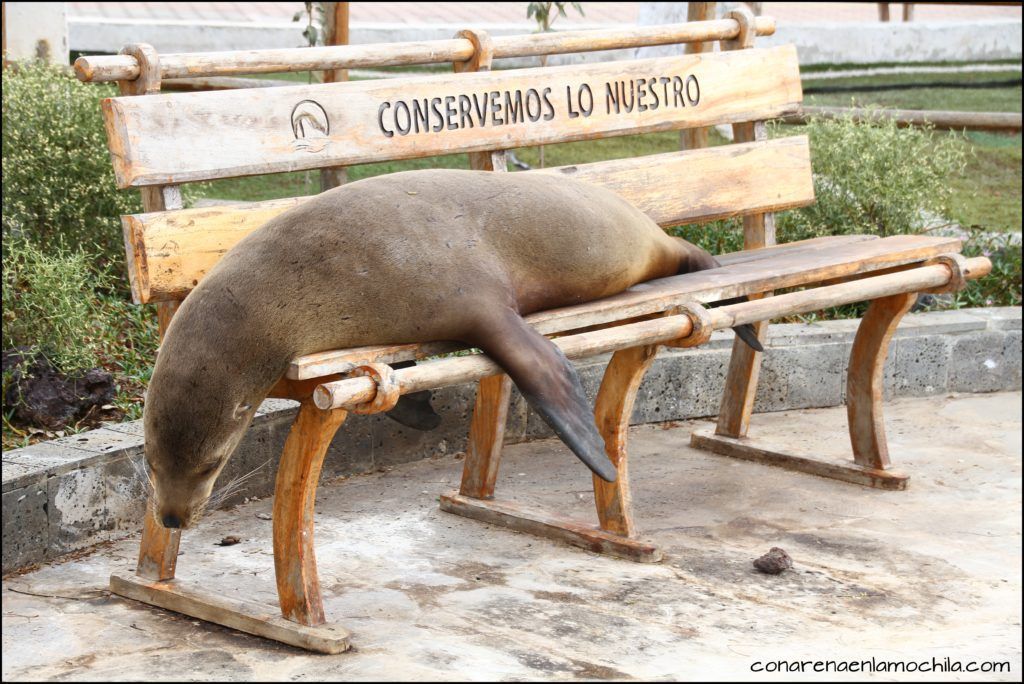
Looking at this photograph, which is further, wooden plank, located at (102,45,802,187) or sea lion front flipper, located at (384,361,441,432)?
sea lion front flipper, located at (384,361,441,432)

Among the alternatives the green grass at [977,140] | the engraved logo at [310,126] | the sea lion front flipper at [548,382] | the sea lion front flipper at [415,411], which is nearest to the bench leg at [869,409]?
the sea lion front flipper at [415,411]

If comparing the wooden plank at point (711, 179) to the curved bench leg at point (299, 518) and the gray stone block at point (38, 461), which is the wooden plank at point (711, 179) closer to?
the curved bench leg at point (299, 518)

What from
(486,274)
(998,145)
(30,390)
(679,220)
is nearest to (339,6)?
(679,220)

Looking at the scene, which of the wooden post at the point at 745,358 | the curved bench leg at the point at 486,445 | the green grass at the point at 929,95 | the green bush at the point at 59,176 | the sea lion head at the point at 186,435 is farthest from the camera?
the green grass at the point at 929,95

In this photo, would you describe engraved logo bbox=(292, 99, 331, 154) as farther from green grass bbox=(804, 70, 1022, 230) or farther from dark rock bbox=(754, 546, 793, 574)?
green grass bbox=(804, 70, 1022, 230)

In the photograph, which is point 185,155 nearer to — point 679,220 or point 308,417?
point 308,417

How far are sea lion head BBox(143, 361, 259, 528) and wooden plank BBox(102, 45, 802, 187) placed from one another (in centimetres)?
74

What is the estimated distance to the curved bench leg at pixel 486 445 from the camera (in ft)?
14.4

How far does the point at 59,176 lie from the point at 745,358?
8.85 feet

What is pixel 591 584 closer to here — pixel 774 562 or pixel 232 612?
pixel 774 562

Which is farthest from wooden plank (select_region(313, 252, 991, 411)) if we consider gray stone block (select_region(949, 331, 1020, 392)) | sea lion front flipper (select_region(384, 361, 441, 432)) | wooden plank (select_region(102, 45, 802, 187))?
gray stone block (select_region(949, 331, 1020, 392))

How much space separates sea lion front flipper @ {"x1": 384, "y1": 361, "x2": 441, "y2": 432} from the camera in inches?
174

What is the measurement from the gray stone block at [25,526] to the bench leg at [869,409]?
2542 mm

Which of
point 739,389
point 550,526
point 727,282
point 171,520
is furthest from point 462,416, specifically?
point 171,520
